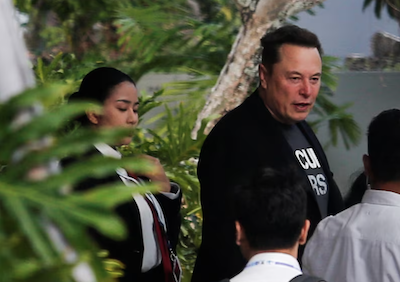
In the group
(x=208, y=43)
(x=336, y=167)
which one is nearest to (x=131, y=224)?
(x=336, y=167)

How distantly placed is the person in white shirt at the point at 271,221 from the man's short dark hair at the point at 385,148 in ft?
1.23

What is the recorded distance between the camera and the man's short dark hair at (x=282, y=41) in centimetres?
261

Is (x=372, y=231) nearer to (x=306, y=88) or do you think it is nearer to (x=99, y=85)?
(x=306, y=88)

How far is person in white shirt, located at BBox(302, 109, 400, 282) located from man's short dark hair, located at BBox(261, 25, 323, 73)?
570mm

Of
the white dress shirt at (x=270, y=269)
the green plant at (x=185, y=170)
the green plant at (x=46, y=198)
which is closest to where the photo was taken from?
the green plant at (x=46, y=198)

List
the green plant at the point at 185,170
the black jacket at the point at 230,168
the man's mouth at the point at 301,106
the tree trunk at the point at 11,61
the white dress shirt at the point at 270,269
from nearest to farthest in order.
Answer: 1. the tree trunk at the point at 11,61
2. the white dress shirt at the point at 270,269
3. the black jacket at the point at 230,168
4. the man's mouth at the point at 301,106
5. the green plant at the point at 185,170

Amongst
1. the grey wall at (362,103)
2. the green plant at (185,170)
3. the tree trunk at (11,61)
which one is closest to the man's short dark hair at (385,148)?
the tree trunk at (11,61)

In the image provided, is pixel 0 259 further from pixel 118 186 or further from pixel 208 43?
pixel 208 43

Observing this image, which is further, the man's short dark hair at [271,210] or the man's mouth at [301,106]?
the man's mouth at [301,106]

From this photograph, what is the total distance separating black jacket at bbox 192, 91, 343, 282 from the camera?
7.97 ft

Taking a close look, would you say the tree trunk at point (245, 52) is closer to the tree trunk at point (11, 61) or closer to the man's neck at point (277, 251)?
the man's neck at point (277, 251)

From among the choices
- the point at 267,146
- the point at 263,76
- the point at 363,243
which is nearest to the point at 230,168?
the point at 267,146

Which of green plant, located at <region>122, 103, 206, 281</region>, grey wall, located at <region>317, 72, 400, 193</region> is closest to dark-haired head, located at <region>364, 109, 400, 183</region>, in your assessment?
green plant, located at <region>122, 103, 206, 281</region>

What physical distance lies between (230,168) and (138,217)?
33 centimetres
